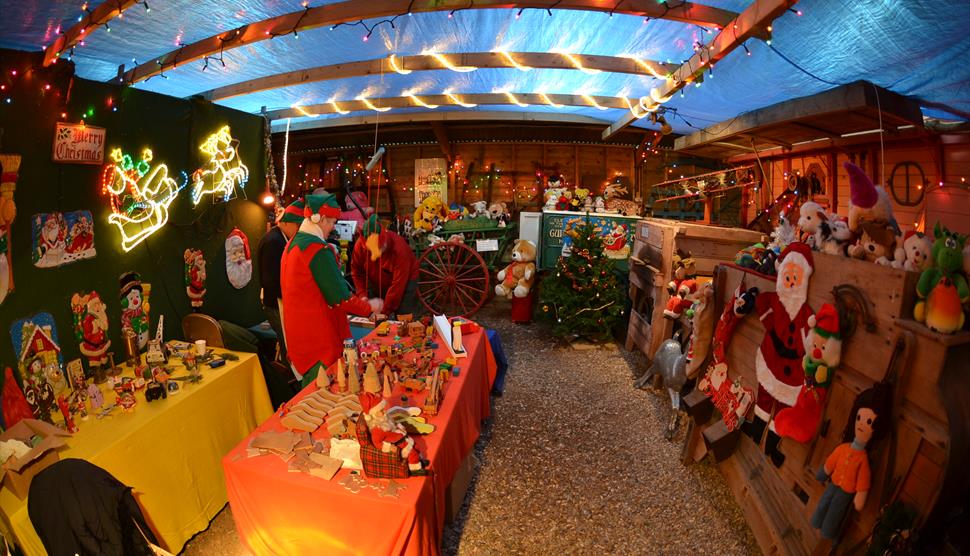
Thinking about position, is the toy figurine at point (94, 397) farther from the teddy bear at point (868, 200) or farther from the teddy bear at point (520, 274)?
the teddy bear at point (520, 274)

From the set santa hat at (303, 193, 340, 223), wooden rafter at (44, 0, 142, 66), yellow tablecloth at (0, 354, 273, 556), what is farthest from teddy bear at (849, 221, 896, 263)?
wooden rafter at (44, 0, 142, 66)

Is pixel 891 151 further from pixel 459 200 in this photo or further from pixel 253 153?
pixel 459 200

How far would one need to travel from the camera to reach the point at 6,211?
266 cm

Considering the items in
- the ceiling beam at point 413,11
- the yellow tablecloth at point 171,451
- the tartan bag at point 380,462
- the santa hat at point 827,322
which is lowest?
the yellow tablecloth at point 171,451

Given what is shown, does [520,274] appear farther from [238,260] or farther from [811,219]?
[811,219]

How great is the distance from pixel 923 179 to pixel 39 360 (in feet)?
23.3

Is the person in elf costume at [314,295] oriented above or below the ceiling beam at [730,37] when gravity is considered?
below

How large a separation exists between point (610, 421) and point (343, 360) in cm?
256

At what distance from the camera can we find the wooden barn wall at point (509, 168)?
10289 mm

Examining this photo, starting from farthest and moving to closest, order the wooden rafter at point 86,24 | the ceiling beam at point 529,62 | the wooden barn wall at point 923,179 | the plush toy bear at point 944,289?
1. the ceiling beam at point 529,62
2. the wooden barn wall at point 923,179
3. the wooden rafter at point 86,24
4. the plush toy bear at point 944,289

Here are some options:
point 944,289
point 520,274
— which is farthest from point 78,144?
point 520,274

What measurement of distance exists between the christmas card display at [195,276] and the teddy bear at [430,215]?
4472mm

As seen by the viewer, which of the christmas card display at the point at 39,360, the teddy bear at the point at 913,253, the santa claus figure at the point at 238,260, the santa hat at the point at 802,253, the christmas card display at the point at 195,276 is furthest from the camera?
the santa claus figure at the point at 238,260

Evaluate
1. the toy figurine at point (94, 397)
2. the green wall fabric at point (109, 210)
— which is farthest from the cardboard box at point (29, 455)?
the green wall fabric at point (109, 210)
